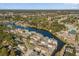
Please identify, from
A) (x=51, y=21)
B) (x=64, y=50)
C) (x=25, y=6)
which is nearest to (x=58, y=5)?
(x=51, y=21)

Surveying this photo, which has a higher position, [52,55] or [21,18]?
[21,18]

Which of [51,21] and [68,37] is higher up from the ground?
[51,21]

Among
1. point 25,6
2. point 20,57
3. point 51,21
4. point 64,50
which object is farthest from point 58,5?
point 20,57

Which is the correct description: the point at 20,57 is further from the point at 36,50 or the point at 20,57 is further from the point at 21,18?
the point at 21,18

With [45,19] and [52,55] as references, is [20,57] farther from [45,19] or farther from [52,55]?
[45,19]

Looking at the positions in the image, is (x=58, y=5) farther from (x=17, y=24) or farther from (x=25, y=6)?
(x=17, y=24)

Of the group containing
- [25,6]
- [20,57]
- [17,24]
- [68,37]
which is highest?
[25,6]
